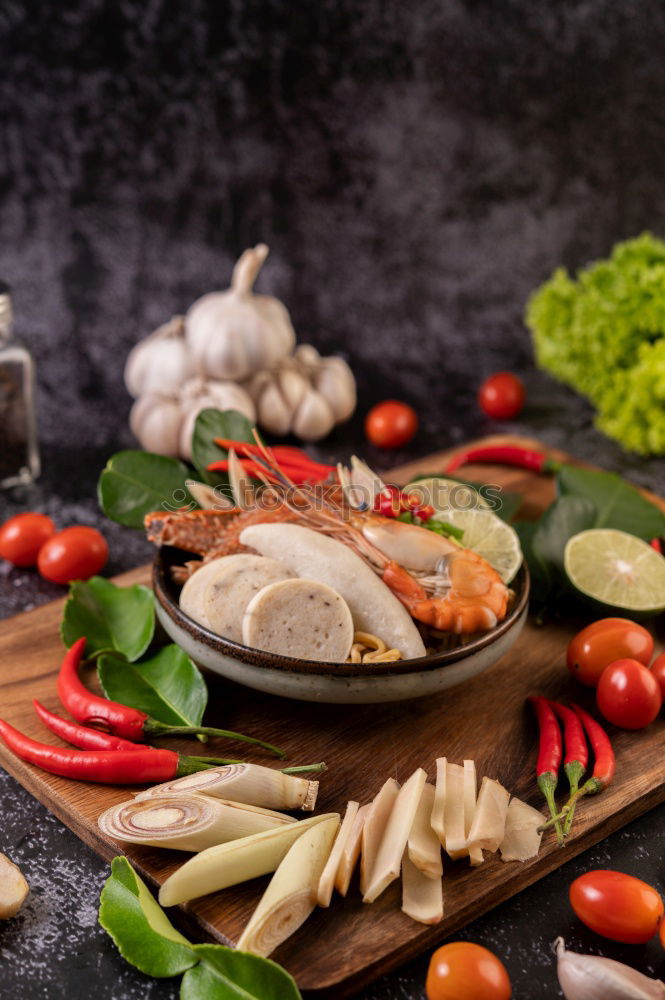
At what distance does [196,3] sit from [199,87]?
369mm

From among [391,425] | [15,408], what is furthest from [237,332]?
[15,408]

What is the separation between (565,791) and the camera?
2.46 m

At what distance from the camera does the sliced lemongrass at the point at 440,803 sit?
221 centimetres

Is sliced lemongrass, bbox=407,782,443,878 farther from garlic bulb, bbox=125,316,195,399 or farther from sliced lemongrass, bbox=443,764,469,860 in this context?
garlic bulb, bbox=125,316,195,399

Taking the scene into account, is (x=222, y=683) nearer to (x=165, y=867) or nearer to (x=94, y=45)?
(x=165, y=867)

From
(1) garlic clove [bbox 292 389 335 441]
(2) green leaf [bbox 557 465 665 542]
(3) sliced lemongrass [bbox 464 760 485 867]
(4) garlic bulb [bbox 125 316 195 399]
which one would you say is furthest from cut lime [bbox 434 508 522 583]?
(4) garlic bulb [bbox 125 316 195 399]

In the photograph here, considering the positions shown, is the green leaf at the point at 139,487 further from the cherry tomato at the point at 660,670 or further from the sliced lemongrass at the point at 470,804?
the cherry tomato at the point at 660,670

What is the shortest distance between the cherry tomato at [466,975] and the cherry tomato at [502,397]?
3.04 m

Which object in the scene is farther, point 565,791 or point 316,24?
point 316,24

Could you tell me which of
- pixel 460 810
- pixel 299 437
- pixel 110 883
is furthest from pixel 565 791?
pixel 299 437

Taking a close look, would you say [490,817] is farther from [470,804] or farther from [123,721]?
[123,721]

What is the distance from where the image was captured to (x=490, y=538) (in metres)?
2.97

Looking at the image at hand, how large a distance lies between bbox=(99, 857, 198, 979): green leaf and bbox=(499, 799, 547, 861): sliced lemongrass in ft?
2.27

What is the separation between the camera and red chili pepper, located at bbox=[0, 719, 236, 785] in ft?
7.85
